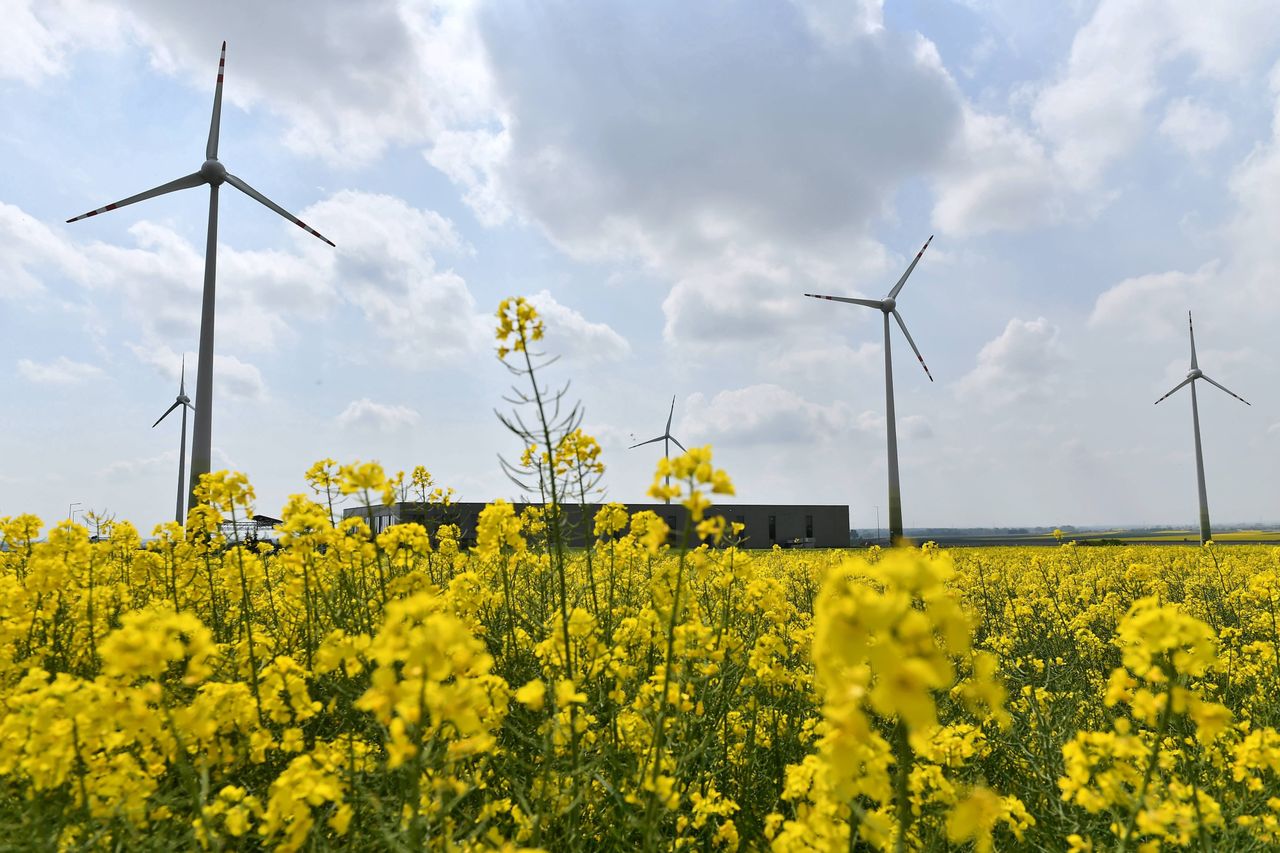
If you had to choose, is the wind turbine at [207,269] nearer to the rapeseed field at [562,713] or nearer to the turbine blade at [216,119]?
the turbine blade at [216,119]

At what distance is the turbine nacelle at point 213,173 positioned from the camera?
23.8m

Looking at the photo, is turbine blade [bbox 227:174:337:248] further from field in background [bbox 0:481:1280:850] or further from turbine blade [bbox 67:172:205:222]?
field in background [bbox 0:481:1280:850]

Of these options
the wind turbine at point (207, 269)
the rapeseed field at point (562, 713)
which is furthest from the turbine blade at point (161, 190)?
the rapeseed field at point (562, 713)

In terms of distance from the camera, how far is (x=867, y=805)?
3.84 meters

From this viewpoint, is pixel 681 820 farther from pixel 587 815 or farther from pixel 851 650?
pixel 851 650

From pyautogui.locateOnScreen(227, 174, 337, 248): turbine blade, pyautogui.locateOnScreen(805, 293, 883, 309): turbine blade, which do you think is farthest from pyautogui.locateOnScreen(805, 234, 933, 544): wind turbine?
pyautogui.locateOnScreen(227, 174, 337, 248): turbine blade

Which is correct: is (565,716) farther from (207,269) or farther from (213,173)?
(213,173)

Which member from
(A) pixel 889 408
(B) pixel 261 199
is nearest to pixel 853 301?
(A) pixel 889 408

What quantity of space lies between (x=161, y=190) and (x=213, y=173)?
1.82 m

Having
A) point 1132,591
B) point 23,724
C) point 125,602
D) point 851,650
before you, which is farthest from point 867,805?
point 1132,591

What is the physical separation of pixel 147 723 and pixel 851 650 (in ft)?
7.79

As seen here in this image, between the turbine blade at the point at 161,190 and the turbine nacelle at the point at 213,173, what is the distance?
17 centimetres

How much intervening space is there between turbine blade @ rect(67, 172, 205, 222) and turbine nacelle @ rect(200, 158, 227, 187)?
0.56 feet

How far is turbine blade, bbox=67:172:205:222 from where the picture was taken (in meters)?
22.1
